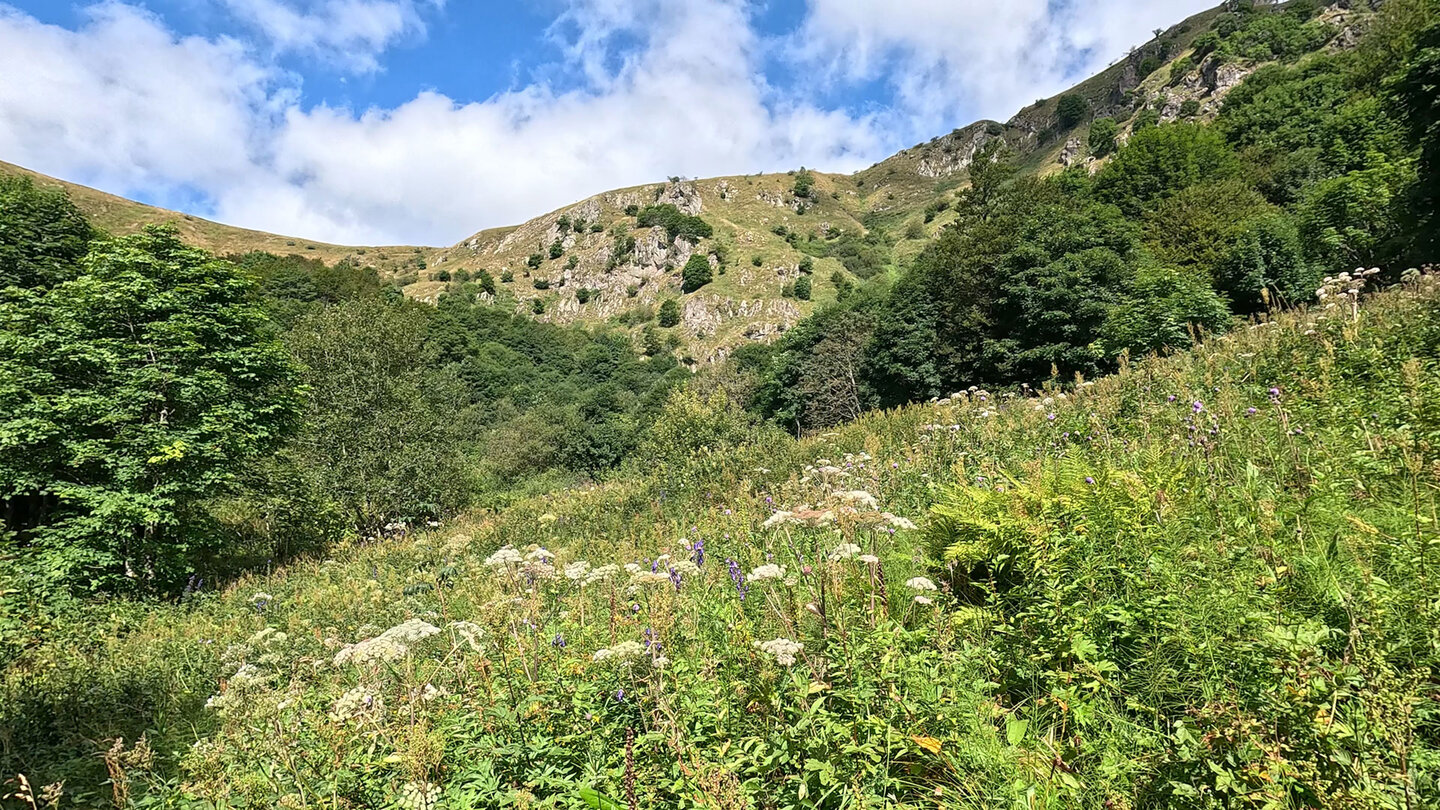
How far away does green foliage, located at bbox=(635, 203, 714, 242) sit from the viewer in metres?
118

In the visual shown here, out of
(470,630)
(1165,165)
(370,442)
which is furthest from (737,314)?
(470,630)

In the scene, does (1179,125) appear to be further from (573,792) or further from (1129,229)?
(573,792)

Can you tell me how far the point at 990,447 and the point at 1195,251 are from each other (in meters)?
37.9

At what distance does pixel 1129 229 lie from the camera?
107 feet

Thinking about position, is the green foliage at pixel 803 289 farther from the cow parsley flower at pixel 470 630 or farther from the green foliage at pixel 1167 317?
the cow parsley flower at pixel 470 630

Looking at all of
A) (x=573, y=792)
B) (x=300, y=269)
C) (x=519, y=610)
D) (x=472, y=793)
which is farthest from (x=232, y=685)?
(x=300, y=269)

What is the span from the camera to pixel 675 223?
120 m

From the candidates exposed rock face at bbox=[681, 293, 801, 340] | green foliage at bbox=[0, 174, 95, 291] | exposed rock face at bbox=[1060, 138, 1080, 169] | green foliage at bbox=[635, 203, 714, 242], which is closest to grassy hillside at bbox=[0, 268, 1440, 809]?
green foliage at bbox=[0, 174, 95, 291]

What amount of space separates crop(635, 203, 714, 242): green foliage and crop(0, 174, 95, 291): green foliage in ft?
340

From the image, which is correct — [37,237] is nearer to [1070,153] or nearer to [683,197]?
[1070,153]

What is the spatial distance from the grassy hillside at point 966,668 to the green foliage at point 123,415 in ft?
25.3

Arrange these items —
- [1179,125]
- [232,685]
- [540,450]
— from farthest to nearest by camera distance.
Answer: [540,450]
[1179,125]
[232,685]

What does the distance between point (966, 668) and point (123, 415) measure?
16.4 metres

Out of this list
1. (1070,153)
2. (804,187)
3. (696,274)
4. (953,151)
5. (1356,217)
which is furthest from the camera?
(953,151)
